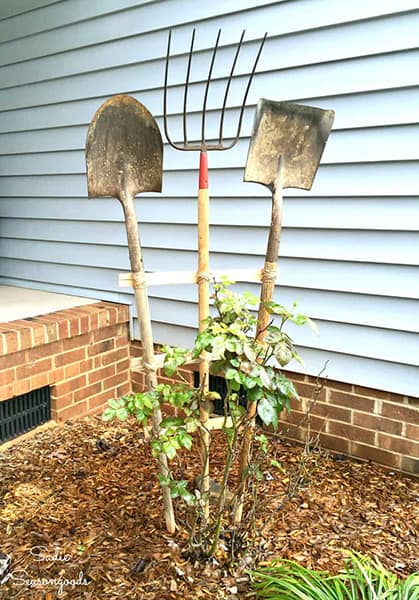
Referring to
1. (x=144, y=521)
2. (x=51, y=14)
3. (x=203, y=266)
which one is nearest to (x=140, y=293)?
(x=203, y=266)

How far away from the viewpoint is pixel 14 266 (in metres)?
3.99

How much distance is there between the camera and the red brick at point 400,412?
2396 mm

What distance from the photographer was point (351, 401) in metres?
2.57

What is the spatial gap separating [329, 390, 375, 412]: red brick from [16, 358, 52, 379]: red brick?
1.53 meters

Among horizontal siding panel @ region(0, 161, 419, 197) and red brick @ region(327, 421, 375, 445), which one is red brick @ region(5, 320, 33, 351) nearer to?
horizontal siding panel @ region(0, 161, 419, 197)

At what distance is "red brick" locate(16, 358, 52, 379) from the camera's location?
2.69 metres

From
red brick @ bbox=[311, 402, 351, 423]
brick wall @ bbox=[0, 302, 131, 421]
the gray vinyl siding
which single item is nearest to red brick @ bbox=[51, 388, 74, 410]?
brick wall @ bbox=[0, 302, 131, 421]

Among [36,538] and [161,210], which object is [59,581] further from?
[161,210]

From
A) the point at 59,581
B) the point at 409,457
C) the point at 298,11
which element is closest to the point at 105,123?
the point at 298,11

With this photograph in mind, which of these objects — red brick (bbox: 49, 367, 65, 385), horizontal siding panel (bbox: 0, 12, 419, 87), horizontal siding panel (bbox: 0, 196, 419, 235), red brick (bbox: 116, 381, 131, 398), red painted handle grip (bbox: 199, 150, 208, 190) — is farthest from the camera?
red brick (bbox: 116, 381, 131, 398)

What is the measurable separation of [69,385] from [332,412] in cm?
148

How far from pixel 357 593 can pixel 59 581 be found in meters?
0.97

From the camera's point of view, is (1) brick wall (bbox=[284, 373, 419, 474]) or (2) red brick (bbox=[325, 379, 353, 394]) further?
(2) red brick (bbox=[325, 379, 353, 394])

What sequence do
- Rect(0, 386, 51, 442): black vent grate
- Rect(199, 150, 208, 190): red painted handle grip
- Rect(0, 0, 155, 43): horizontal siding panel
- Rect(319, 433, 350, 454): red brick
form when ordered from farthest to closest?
Rect(0, 0, 155, 43): horizontal siding panel → Rect(0, 386, 51, 442): black vent grate → Rect(319, 433, 350, 454): red brick → Rect(199, 150, 208, 190): red painted handle grip
